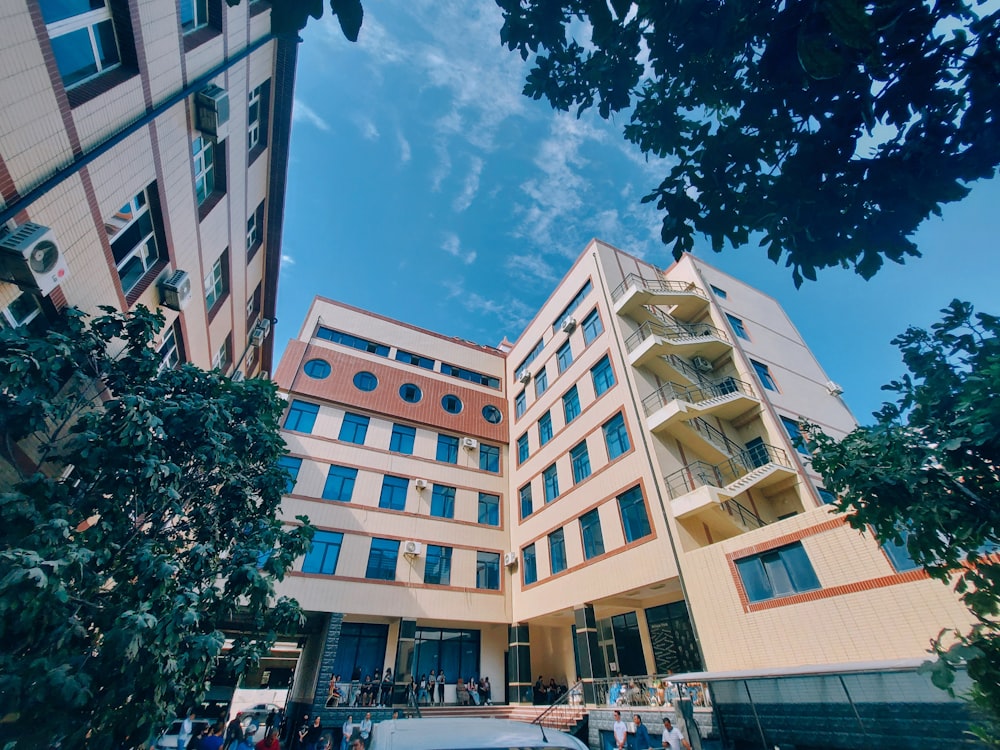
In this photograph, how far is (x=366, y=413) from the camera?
21.9 metres

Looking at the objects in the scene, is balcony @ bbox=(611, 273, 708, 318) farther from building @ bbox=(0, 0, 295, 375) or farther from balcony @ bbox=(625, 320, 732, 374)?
building @ bbox=(0, 0, 295, 375)

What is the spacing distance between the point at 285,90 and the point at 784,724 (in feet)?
64.1

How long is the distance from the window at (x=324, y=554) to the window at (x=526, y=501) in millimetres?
8583

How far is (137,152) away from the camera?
7613mm

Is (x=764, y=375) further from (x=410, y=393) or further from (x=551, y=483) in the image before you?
(x=410, y=393)

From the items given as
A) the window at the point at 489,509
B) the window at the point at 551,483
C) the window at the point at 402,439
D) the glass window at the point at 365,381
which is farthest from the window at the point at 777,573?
the glass window at the point at 365,381

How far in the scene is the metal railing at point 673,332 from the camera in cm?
1813

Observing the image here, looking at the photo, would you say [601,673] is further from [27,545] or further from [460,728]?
[27,545]

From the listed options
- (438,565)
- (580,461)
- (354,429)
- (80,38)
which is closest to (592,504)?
(580,461)

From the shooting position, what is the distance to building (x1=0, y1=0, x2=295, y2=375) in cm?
542

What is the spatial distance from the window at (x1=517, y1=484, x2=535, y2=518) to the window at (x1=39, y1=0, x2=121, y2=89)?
19.6m

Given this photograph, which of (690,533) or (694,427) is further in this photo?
(694,427)

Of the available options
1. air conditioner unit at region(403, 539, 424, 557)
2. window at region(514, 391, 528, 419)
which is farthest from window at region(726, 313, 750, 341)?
air conditioner unit at region(403, 539, 424, 557)

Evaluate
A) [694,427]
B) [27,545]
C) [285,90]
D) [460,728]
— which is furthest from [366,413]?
[460,728]
